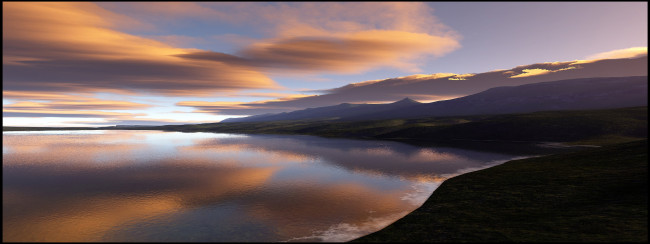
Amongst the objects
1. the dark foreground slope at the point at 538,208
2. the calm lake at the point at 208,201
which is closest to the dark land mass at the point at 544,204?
the dark foreground slope at the point at 538,208

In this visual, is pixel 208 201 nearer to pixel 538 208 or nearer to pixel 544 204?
pixel 538 208

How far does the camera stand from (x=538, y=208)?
120 feet

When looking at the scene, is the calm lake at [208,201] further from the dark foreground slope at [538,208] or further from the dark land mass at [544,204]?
the dark land mass at [544,204]

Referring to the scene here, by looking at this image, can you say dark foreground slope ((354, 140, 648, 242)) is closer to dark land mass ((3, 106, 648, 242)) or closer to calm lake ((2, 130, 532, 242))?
dark land mass ((3, 106, 648, 242))

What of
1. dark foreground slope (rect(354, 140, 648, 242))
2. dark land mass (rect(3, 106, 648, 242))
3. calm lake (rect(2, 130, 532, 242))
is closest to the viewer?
dark foreground slope (rect(354, 140, 648, 242))

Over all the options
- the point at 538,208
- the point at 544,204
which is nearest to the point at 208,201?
the point at 538,208

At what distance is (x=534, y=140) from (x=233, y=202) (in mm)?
173028

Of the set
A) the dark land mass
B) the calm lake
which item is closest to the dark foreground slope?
the dark land mass

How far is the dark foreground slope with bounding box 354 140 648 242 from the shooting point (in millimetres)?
27844

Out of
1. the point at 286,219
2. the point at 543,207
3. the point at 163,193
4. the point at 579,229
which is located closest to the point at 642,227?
the point at 579,229

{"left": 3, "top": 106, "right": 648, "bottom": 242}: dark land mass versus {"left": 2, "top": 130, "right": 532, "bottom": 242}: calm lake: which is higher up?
{"left": 2, "top": 130, "right": 532, "bottom": 242}: calm lake

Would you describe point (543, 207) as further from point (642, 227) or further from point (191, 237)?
point (191, 237)

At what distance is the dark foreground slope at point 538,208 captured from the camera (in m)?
27.8

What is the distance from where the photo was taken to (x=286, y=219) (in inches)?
1371
